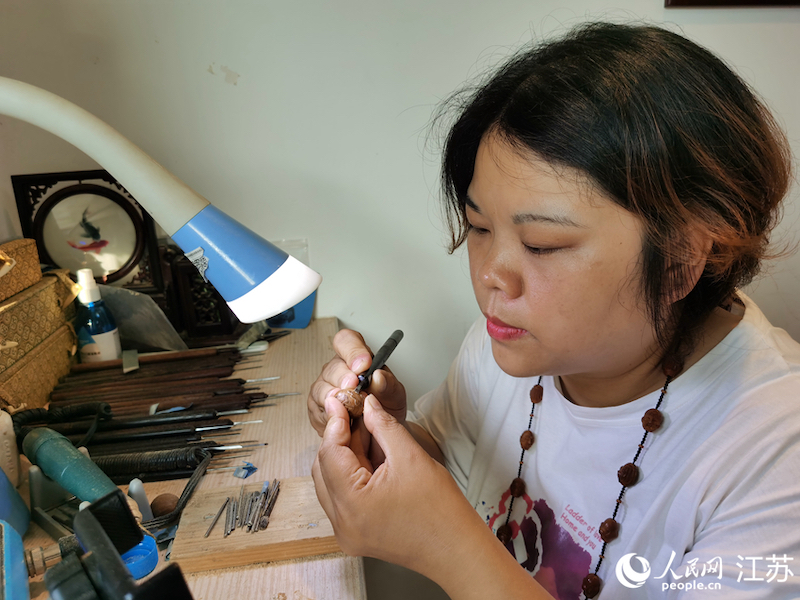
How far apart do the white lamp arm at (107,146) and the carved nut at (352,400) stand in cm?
32

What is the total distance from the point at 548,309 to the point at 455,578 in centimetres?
33

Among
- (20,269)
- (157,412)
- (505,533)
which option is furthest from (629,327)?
(20,269)

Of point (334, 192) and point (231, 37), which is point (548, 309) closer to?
point (334, 192)

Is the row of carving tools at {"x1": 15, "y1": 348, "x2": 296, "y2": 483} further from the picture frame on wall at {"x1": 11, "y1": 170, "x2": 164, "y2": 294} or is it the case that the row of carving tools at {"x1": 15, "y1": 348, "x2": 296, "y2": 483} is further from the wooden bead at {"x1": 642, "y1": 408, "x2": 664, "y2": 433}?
the wooden bead at {"x1": 642, "y1": 408, "x2": 664, "y2": 433}

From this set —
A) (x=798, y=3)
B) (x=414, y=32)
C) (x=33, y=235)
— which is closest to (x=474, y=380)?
(x=414, y=32)

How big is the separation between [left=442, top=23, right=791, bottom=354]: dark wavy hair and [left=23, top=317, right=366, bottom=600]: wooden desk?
20.6 inches

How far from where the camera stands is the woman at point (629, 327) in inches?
23.7

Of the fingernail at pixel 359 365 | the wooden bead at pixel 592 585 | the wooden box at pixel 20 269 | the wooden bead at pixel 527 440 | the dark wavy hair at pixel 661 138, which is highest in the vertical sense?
the dark wavy hair at pixel 661 138

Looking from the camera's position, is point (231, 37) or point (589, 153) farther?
point (231, 37)

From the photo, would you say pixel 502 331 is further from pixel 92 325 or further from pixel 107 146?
pixel 92 325

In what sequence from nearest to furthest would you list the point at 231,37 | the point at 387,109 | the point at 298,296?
the point at 298,296
the point at 231,37
the point at 387,109

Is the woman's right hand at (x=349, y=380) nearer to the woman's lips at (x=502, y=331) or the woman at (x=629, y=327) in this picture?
the woman at (x=629, y=327)

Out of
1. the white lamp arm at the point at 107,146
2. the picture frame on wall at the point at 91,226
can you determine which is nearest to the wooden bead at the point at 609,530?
the white lamp arm at the point at 107,146

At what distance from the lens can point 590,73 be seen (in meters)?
0.63
